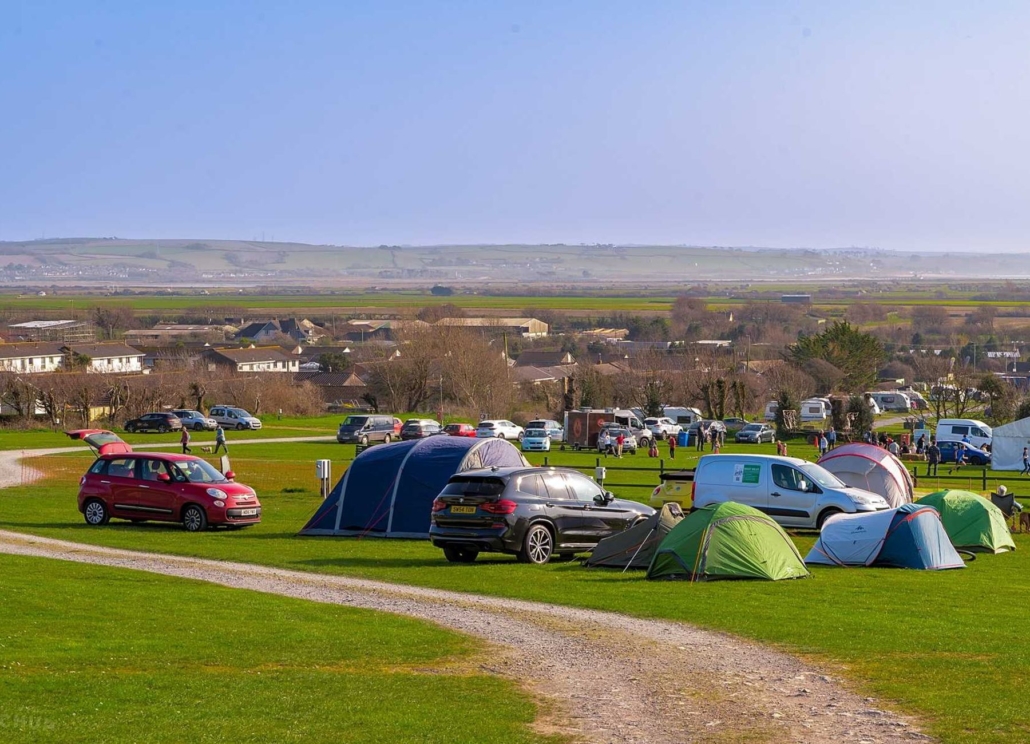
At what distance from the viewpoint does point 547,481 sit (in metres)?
22.7

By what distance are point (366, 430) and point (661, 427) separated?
59.9ft

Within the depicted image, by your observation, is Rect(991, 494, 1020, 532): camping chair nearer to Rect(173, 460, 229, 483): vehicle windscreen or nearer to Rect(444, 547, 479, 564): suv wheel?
Rect(444, 547, 479, 564): suv wheel

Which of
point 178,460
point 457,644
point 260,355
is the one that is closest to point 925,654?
point 457,644

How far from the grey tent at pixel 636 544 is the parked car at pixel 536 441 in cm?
Answer: 4248

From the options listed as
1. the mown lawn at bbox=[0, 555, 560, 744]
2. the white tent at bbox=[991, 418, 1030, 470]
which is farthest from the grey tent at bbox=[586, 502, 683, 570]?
the white tent at bbox=[991, 418, 1030, 470]

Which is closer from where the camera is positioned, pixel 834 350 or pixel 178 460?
pixel 178 460

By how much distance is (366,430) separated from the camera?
6488 centimetres

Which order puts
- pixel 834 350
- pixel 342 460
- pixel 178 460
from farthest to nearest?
1. pixel 834 350
2. pixel 342 460
3. pixel 178 460

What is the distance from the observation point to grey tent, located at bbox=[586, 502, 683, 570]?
2125cm

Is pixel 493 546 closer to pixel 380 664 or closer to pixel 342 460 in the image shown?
pixel 380 664

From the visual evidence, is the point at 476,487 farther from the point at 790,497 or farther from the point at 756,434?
the point at 756,434

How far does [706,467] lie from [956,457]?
1358 inches

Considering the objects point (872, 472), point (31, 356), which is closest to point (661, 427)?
point (872, 472)

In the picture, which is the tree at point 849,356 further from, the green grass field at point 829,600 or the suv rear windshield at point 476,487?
the suv rear windshield at point 476,487
